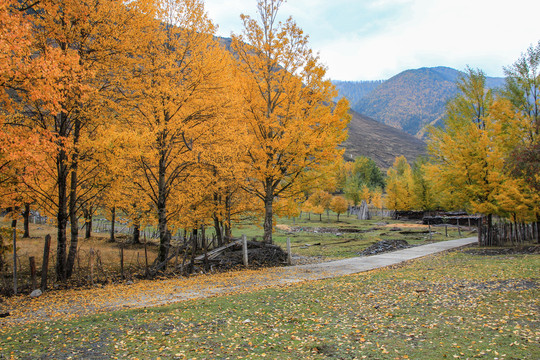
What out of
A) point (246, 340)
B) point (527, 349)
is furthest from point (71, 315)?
point (527, 349)

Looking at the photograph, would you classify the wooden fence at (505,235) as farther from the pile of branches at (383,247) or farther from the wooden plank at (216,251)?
the wooden plank at (216,251)

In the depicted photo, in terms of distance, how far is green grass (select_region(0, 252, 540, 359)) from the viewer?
527 cm

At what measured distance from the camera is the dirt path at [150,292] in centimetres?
838

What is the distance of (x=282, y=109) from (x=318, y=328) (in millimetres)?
11524

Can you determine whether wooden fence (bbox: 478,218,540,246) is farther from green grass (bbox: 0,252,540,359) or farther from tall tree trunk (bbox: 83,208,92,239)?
tall tree trunk (bbox: 83,208,92,239)

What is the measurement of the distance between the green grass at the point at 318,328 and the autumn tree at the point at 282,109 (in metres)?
7.15

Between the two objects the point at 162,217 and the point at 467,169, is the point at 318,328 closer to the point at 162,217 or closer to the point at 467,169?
the point at 162,217

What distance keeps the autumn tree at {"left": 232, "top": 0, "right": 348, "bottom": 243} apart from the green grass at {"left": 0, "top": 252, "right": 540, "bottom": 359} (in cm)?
715

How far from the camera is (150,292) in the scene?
10445 millimetres

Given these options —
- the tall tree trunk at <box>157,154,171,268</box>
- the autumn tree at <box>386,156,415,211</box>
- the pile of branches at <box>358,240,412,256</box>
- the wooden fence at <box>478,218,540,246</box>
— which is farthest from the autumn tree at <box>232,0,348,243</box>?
the autumn tree at <box>386,156,415,211</box>

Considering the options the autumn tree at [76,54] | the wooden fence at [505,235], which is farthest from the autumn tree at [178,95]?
the wooden fence at [505,235]

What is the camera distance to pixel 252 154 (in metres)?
16.2

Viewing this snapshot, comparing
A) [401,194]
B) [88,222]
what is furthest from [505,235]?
[401,194]

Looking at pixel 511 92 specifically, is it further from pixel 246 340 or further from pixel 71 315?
pixel 71 315
